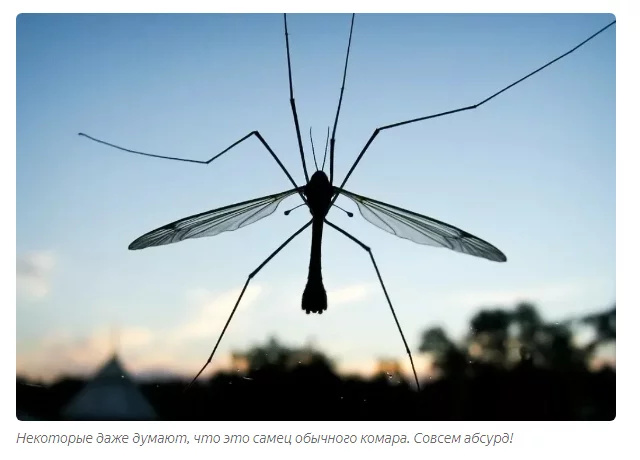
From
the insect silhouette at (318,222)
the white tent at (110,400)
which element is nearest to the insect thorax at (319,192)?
the insect silhouette at (318,222)

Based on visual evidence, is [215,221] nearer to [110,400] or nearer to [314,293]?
[314,293]

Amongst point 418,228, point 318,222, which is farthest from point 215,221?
point 418,228

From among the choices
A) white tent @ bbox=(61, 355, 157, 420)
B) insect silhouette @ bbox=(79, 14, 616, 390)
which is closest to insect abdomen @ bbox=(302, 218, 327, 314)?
insect silhouette @ bbox=(79, 14, 616, 390)

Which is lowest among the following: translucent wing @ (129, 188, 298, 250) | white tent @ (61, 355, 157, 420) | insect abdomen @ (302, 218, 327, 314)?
white tent @ (61, 355, 157, 420)

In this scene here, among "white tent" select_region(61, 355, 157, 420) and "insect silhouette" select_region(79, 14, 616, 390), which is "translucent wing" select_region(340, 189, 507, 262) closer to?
"insect silhouette" select_region(79, 14, 616, 390)

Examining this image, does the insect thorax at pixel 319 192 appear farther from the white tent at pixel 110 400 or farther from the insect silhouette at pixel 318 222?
the white tent at pixel 110 400
